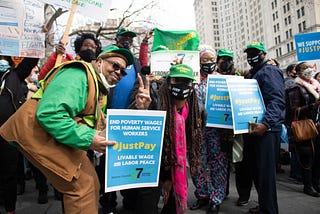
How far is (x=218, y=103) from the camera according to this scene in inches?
141

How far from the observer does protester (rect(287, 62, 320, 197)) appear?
4.57 meters

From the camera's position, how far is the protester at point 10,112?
10.8ft

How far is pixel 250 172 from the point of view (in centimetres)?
395

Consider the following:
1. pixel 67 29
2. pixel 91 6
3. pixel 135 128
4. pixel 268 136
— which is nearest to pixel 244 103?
pixel 268 136

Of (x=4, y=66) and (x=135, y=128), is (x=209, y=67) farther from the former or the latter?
(x=4, y=66)

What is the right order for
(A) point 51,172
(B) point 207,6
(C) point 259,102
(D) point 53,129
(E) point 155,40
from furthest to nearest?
(B) point 207,6
(E) point 155,40
(C) point 259,102
(A) point 51,172
(D) point 53,129

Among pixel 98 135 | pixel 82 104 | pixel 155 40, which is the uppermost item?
pixel 155 40

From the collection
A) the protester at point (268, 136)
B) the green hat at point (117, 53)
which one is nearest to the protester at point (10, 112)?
the green hat at point (117, 53)

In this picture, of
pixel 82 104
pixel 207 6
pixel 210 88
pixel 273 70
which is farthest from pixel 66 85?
pixel 207 6

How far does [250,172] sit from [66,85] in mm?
2993

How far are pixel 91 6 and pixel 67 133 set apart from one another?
2458mm

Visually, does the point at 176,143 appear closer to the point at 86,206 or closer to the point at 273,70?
the point at 86,206

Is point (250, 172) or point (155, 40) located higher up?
point (155, 40)

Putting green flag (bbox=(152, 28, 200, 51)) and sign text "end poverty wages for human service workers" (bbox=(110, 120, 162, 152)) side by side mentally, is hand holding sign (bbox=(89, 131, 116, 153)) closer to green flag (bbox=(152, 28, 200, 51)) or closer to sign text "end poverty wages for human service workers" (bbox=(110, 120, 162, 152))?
sign text "end poverty wages for human service workers" (bbox=(110, 120, 162, 152))
